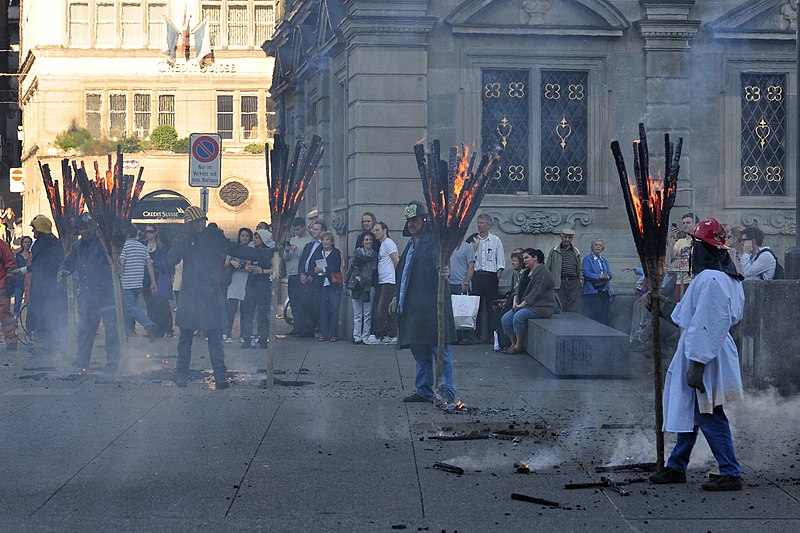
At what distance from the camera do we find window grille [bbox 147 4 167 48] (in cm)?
4528

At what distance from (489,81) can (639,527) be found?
1179 centimetres

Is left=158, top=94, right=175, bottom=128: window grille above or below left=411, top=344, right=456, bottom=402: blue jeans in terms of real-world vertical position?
above

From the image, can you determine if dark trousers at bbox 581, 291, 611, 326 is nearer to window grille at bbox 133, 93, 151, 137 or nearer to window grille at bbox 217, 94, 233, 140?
window grille at bbox 217, 94, 233, 140

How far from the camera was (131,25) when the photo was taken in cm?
4541

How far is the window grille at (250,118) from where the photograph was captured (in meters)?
45.5

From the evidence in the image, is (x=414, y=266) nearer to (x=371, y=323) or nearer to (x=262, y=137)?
(x=371, y=323)

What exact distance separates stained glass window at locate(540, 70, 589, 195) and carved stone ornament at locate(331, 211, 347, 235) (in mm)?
2966

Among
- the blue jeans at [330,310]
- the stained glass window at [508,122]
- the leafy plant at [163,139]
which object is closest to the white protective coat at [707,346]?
the blue jeans at [330,310]

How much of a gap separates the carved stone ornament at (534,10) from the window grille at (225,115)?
Result: 2924 centimetres

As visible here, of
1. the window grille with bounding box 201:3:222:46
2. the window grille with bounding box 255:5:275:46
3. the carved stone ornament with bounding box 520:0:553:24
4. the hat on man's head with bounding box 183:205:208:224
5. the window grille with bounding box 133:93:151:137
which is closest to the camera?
the hat on man's head with bounding box 183:205:208:224

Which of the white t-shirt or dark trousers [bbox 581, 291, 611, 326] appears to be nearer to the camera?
the white t-shirt

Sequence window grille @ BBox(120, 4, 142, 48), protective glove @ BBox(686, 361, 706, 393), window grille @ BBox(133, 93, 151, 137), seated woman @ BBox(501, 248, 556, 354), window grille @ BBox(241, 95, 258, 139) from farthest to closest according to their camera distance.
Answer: window grille @ BBox(241, 95, 258, 139) < window grille @ BBox(120, 4, 142, 48) < window grille @ BBox(133, 93, 151, 137) < seated woman @ BBox(501, 248, 556, 354) < protective glove @ BBox(686, 361, 706, 393)

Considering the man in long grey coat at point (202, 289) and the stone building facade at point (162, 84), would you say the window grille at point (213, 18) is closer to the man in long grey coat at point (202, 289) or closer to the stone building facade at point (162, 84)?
the stone building facade at point (162, 84)

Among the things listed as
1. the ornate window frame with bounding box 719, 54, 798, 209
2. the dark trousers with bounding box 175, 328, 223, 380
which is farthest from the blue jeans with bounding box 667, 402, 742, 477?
the ornate window frame with bounding box 719, 54, 798, 209
